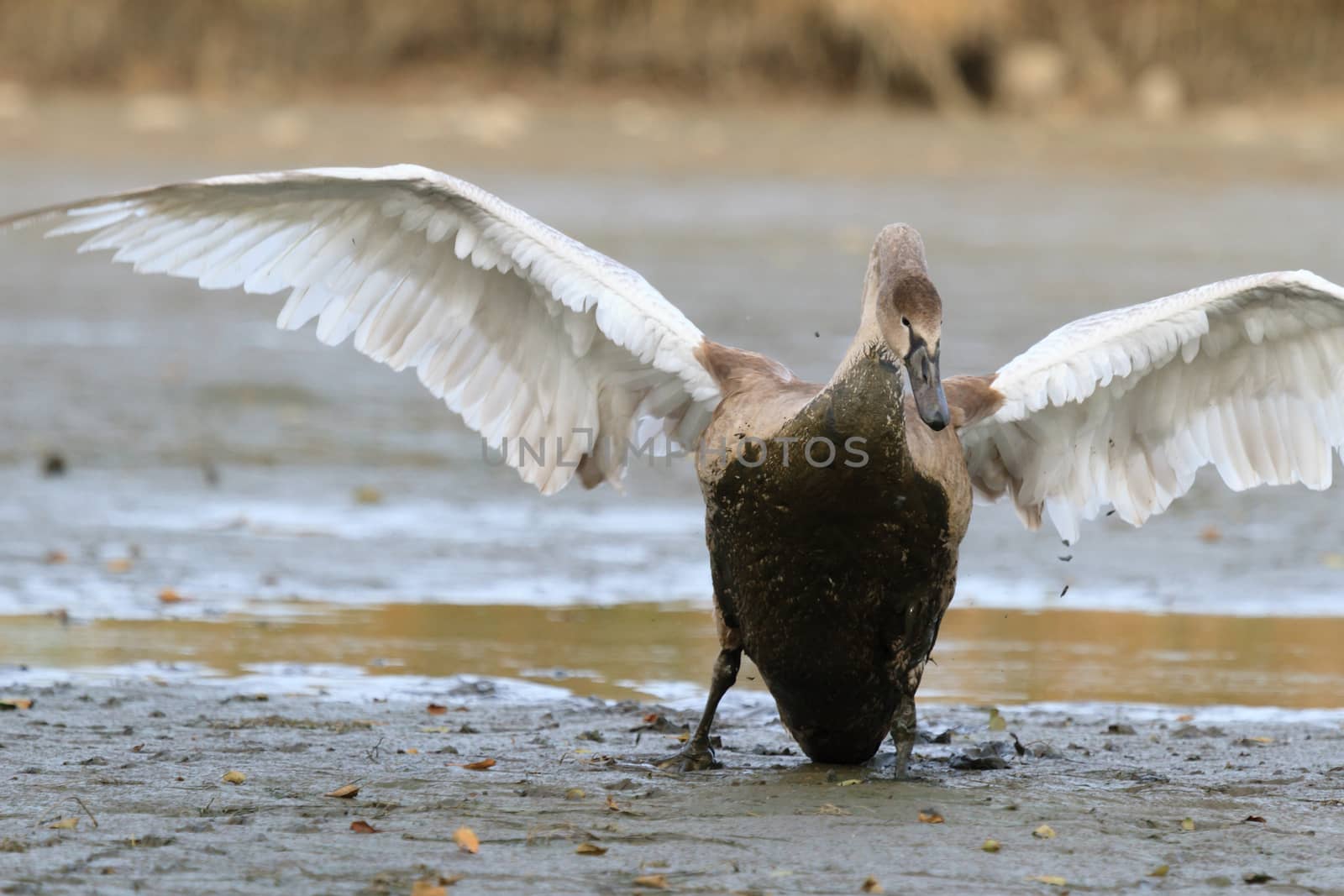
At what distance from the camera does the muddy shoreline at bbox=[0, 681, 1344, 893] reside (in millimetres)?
4953

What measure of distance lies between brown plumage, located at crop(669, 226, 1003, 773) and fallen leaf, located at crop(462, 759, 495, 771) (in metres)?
0.59

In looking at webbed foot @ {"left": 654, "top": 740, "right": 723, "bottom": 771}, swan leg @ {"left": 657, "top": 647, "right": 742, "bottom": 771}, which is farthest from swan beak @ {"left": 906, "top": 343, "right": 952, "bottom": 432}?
webbed foot @ {"left": 654, "top": 740, "right": 723, "bottom": 771}

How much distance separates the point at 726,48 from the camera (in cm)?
2494

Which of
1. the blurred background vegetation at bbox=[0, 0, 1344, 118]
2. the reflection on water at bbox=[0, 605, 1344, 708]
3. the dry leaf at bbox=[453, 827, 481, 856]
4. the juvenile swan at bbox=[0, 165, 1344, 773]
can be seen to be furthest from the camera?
the blurred background vegetation at bbox=[0, 0, 1344, 118]

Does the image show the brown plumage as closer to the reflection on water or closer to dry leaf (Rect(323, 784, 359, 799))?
dry leaf (Rect(323, 784, 359, 799))

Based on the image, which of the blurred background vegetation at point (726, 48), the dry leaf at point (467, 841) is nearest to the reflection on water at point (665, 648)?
the dry leaf at point (467, 841)

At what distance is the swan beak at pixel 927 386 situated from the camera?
5.41 m

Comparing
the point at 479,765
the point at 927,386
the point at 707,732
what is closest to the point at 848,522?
the point at 927,386

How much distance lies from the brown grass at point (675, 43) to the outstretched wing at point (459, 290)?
59.8 feet

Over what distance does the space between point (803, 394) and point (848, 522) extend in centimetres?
56

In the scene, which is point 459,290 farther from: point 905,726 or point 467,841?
point 467,841

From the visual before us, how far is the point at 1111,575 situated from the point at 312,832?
522 cm

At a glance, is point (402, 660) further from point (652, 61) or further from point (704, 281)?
point (652, 61)

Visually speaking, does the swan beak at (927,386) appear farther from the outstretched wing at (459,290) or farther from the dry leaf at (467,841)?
the dry leaf at (467,841)
